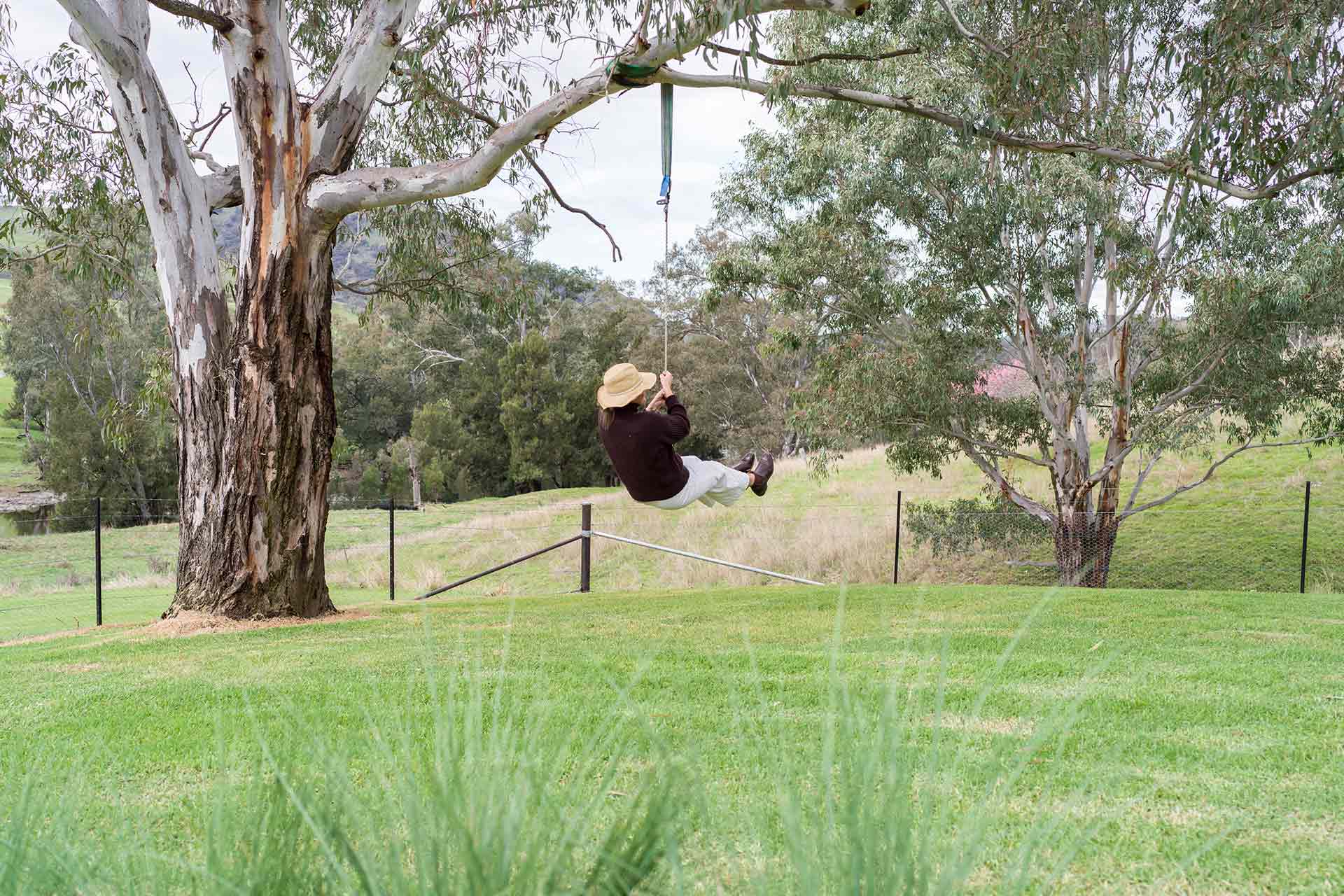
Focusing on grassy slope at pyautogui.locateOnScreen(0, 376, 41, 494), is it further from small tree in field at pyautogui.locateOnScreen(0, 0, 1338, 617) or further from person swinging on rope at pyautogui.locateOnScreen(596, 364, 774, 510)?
person swinging on rope at pyautogui.locateOnScreen(596, 364, 774, 510)

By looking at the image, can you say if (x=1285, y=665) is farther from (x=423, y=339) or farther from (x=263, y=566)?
(x=423, y=339)

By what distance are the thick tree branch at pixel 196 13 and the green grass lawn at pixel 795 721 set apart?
3.98 m

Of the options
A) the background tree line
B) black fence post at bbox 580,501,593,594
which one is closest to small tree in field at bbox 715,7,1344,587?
black fence post at bbox 580,501,593,594

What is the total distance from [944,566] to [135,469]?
20.4 m

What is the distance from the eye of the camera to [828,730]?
763 millimetres

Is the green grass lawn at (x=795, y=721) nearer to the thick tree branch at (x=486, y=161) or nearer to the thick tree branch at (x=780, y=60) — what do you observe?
the thick tree branch at (x=486, y=161)

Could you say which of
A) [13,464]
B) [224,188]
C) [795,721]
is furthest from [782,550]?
[13,464]

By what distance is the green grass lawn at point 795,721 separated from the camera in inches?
32.8

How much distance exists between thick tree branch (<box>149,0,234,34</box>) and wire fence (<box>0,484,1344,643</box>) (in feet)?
15.7

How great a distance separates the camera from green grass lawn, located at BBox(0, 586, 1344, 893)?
0.83m

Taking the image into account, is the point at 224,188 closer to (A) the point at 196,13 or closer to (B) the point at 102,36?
(B) the point at 102,36

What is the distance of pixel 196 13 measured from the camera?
679cm

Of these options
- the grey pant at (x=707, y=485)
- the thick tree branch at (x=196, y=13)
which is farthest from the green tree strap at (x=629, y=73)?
the thick tree branch at (x=196, y=13)

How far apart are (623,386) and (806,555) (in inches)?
351
